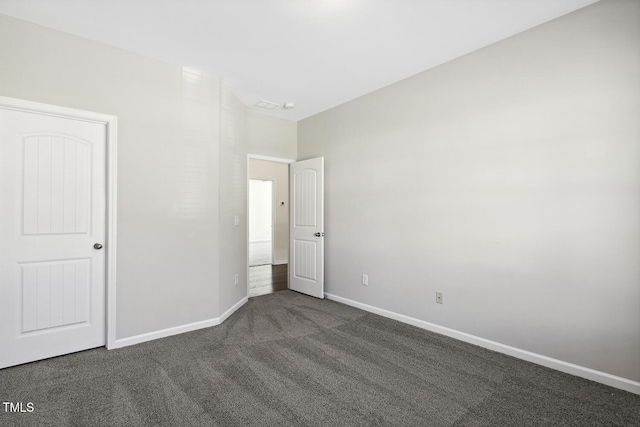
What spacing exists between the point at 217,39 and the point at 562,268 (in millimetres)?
3444

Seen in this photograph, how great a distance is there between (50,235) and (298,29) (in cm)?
271

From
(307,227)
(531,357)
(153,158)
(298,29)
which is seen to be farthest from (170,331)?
(531,357)

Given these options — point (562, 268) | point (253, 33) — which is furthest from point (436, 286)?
point (253, 33)

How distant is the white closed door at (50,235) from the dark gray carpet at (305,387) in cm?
21

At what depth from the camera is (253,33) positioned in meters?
2.65

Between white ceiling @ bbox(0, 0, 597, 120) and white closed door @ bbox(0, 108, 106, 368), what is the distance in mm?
867

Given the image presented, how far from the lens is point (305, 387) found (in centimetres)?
221

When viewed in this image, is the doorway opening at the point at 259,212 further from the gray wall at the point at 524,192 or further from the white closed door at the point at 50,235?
the white closed door at the point at 50,235

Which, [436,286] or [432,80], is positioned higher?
[432,80]

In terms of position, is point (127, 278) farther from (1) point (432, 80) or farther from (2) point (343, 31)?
(1) point (432, 80)

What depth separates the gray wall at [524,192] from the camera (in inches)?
87.6

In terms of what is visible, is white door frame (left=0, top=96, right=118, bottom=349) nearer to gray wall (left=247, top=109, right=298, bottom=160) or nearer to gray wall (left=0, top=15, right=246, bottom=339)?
gray wall (left=0, top=15, right=246, bottom=339)

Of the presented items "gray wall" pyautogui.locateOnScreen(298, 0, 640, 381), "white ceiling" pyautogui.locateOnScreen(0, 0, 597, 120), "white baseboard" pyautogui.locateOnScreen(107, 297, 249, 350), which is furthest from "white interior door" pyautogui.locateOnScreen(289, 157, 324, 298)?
"white ceiling" pyautogui.locateOnScreen(0, 0, 597, 120)

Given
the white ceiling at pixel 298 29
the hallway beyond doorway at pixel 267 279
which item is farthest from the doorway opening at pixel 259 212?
the white ceiling at pixel 298 29
